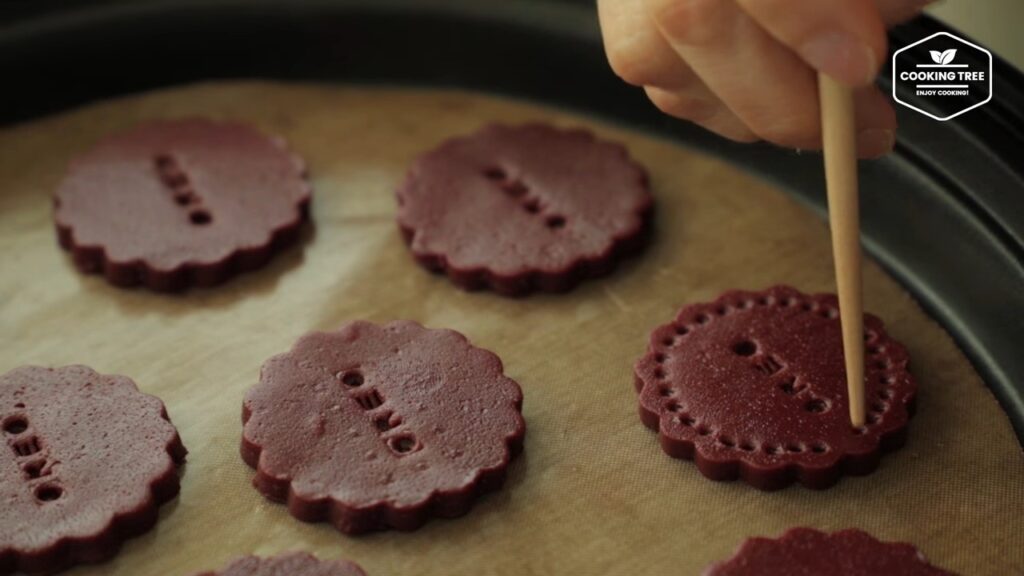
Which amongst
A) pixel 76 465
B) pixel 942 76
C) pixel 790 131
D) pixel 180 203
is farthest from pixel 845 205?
pixel 180 203

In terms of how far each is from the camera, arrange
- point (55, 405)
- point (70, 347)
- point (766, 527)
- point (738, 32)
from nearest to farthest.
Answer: point (738, 32)
point (766, 527)
point (55, 405)
point (70, 347)

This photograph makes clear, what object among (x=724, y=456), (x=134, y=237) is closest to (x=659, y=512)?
(x=724, y=456)

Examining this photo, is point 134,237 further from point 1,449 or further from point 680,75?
point 680,75

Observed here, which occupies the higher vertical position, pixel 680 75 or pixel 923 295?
pixel 680 75

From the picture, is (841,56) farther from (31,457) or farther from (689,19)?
(31,457)

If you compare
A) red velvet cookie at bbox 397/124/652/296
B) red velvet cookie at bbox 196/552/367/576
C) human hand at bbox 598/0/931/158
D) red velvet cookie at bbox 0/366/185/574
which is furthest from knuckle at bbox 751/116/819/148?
red velvet cookie at bbox 0/366/185/574

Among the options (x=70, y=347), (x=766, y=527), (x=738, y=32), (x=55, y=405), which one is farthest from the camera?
(x=70, y=347)

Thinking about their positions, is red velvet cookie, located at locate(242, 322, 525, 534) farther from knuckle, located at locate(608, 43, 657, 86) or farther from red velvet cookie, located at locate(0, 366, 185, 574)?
knuckle, located at locate(608, 43, 657, 86)

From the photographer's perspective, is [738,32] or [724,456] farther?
[724,456]

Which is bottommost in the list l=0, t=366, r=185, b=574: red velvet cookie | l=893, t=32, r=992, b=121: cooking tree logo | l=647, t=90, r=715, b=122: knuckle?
l=0, t=366, r=185, b=574: red velvet cookie
